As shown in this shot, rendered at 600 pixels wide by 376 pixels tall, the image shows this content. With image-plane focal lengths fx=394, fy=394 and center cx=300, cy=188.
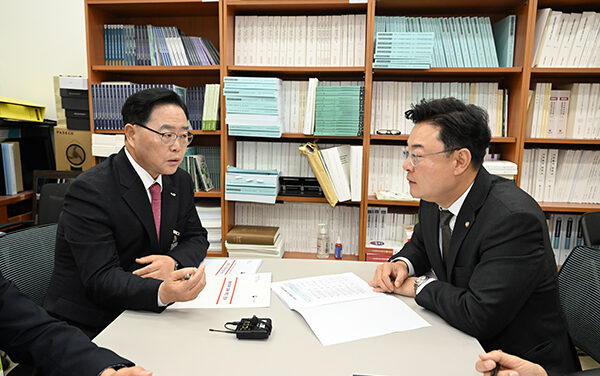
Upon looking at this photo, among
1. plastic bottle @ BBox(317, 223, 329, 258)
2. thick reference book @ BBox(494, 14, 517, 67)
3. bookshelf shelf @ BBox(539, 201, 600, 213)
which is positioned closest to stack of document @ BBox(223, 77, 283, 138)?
plastic bottle @ BBox(317, 223, 329, 258)

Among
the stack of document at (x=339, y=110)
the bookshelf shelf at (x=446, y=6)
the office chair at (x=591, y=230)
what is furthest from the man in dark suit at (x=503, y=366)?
the bookshelf shelf at (x=446, y=6)

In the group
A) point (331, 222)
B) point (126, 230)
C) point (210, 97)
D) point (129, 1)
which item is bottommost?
point (331, 222)

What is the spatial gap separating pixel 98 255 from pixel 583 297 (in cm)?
159

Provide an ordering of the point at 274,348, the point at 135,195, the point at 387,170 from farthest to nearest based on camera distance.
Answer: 1. the point at 387,170
2. the point at 135,195
3. the point at 274,348

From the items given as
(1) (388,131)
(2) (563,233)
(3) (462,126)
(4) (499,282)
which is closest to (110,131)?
(1) (388,131)

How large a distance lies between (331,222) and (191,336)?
6.29ft

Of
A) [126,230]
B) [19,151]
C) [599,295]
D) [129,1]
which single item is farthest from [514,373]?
[19,151]

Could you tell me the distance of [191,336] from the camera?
1064 mm

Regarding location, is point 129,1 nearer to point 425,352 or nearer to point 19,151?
point 19,151

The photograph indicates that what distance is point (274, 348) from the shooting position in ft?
3.33

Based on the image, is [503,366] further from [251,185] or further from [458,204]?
[251,185]

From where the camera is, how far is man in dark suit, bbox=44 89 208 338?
1219mm

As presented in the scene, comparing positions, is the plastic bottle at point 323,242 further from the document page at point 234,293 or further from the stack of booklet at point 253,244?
the document page at point 234,293

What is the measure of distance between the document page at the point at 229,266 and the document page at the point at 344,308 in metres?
0.19
